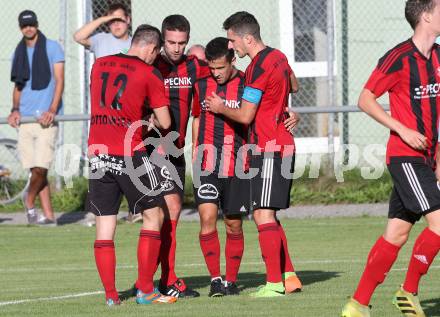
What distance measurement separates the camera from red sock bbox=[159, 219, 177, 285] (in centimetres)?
914

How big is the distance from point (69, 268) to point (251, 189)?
2.68 meters

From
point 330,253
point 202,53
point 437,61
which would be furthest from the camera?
point 330,253

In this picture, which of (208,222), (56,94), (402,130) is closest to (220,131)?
(208,222)

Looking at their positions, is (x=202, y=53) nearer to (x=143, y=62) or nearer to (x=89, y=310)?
(x=143, y=62)

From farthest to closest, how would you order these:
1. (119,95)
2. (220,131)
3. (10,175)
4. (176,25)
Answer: (10,175) → (220,131) → (176,25) → (119,95)

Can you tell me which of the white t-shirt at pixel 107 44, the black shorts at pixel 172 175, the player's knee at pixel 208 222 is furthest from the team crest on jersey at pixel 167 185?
the white t-shirt at pixel 107 44

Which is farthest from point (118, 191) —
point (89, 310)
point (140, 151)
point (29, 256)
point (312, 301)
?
point (29, 256)

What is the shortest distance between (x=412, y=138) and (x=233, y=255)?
2.57m

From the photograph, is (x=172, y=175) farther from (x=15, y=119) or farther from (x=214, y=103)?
(x=15, y=119)

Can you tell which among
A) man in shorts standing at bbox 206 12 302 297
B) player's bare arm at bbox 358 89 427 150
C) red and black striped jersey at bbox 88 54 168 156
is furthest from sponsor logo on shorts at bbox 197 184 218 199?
player's bare arm at bbox 358 89 427 150

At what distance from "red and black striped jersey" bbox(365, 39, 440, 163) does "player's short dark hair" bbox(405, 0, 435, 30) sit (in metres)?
0.16

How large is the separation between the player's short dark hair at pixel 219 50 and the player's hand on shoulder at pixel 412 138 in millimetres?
2324

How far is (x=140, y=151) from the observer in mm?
8594

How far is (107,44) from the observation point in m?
14.4
